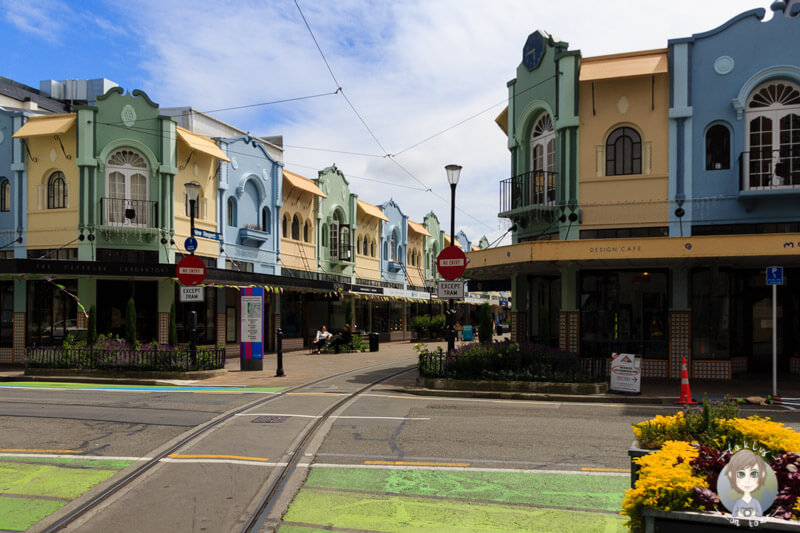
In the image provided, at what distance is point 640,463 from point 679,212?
16270 mm

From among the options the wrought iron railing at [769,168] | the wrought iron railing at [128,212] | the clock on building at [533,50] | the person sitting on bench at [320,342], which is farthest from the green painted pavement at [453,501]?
the person sitting on bench at [320,342]

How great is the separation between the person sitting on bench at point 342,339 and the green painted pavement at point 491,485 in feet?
76.4

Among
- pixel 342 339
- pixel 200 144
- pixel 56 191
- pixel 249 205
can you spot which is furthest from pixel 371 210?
pixel 56 191

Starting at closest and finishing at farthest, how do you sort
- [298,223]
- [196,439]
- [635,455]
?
[635,455] → [196,439] → [298,223]

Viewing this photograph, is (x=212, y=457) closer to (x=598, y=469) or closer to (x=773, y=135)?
(x=598, y=469)

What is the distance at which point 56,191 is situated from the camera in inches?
1012

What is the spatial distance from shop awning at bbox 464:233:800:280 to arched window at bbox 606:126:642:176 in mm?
2814

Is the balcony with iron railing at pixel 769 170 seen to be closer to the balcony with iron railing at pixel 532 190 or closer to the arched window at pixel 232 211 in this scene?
the balcony with iron railing at pixel 532 190

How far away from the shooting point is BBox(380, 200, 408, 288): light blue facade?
46344 millimetres

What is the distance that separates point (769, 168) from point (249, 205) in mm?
20766

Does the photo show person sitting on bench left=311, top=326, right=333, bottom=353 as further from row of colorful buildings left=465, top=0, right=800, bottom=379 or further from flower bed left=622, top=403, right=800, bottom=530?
flower bed left=622, top=403, right=800, bottom=530

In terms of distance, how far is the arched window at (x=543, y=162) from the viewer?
21.0 metres

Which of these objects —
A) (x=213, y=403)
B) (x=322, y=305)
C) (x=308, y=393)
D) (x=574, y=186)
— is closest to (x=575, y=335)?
(x=574, y=186)

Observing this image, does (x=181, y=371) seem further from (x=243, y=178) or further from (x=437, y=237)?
(x=437, y=237)
